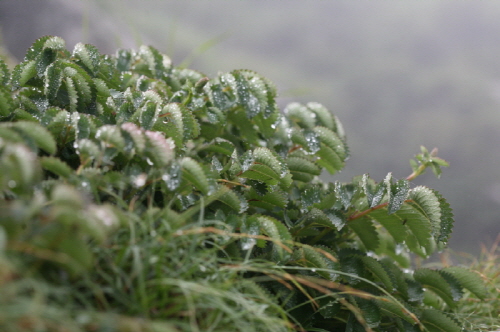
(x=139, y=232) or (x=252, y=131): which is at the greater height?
(x=252, y=131)

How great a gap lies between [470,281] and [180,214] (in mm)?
1026

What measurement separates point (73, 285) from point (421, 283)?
1.16 m

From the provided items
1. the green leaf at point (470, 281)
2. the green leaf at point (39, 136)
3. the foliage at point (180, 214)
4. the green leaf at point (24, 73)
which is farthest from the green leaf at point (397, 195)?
the green leaf at point (24, 73)

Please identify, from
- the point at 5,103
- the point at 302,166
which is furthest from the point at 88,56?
the point at 302,166

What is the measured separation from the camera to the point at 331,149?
4.98ft

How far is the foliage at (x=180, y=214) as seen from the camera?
26.8 inches

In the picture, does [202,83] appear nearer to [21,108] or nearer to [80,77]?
[80,77]

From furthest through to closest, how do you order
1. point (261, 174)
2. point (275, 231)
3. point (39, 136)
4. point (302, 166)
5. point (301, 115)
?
point (301, 115), point (302, 166), point (261, 174), point (275, 231), point (39, 136)

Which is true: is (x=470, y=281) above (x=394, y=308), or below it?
above

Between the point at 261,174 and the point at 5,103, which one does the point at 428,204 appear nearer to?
the point at 261,174

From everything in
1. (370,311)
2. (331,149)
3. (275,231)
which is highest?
(331,149)

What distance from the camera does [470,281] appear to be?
1428mm

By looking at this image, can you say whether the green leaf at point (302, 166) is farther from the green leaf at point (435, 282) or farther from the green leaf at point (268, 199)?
the green leaf at point (435, 282)

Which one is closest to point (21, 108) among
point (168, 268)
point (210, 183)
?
point (210, 183)
